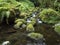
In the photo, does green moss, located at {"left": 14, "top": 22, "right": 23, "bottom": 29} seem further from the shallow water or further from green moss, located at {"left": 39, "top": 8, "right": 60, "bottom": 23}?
green moss, located at {"left": 39, "top": 8, "right": 60, "bottom": 23}

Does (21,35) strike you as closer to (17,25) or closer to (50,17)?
(17,25)

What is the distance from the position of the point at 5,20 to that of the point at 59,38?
15.5 ft

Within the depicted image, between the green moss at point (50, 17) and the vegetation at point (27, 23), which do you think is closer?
the vegetation at point (27, 23)

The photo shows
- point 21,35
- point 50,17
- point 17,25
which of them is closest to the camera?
point 21,35

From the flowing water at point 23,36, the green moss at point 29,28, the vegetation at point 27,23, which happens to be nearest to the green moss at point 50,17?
the vegetation at point 27,23

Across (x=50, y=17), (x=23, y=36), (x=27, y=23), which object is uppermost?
(x=23, y=36)

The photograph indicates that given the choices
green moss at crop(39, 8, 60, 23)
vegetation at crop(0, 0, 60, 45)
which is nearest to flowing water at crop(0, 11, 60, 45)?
vegetation at crop(0, 0, 60, 45)

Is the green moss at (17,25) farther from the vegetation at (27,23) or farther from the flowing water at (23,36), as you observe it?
the flowing water at (23,36)

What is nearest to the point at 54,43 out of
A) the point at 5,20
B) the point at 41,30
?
the point at 41,30

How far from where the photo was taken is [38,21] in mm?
16375

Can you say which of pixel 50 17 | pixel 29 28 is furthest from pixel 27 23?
pixel 50 17

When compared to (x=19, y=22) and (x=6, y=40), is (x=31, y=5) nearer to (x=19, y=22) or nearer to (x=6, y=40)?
(x=19, y=22)

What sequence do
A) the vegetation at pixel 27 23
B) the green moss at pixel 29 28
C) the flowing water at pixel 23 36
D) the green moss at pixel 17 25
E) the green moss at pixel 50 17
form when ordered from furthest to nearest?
the green moss at pixel 50 17
the green moss at pixel 17 25
the green moss at pixel 29 28
the vegetation at pixel 27 23
the flowing water at pixel 23 36

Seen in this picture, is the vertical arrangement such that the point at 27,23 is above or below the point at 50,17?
above
